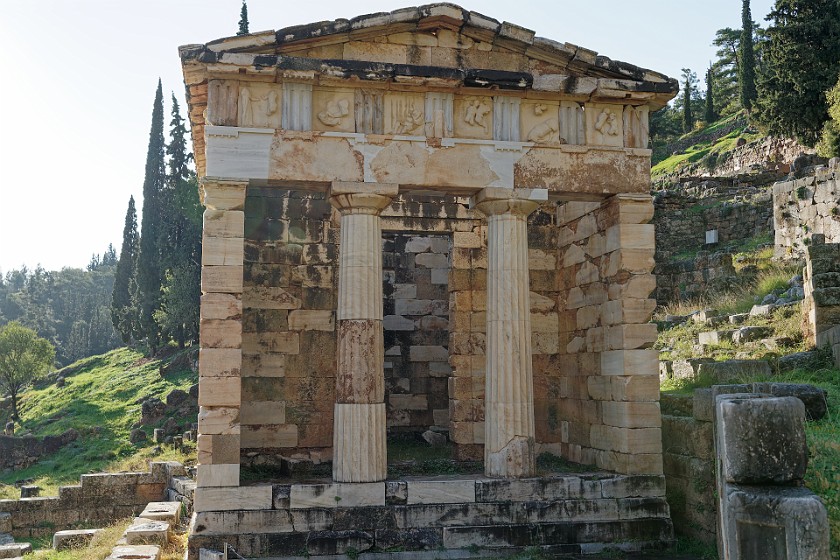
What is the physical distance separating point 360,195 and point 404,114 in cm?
142

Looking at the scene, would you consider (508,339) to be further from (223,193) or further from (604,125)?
(223,193)

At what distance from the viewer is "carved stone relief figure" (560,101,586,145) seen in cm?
1240

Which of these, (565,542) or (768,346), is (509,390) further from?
(768,346)

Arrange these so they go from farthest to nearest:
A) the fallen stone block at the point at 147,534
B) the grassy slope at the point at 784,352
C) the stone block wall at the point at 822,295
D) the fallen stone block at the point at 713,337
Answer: the fallen stone block at the point at 713,337, the stone block wall at the point at 822,295, the fallen stone block at the point at 147,534, the grassy slope at the point at 784,352

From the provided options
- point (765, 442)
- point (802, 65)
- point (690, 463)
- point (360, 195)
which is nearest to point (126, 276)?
point (802, 65)

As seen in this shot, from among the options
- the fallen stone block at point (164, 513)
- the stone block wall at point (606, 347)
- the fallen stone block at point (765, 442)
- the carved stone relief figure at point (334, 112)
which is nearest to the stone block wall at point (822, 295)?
the stone block wall at point (606, 347)

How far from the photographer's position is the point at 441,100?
39.3 feet

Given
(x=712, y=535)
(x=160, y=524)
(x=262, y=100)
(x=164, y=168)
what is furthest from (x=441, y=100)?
(x=164, y=168)

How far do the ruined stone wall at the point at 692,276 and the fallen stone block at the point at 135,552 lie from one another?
1430 centimetres

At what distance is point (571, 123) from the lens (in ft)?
40.9

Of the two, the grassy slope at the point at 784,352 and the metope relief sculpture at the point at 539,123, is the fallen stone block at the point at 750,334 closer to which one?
the grassy slope at the point at 784,352

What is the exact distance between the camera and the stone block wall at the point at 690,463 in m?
11.2

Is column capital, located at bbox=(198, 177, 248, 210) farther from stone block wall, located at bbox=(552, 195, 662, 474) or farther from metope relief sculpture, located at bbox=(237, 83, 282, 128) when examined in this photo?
stone block wall, located at bbox=(552, 195, 662, 474)

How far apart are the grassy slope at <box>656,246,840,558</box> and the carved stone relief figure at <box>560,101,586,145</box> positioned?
4.44m
